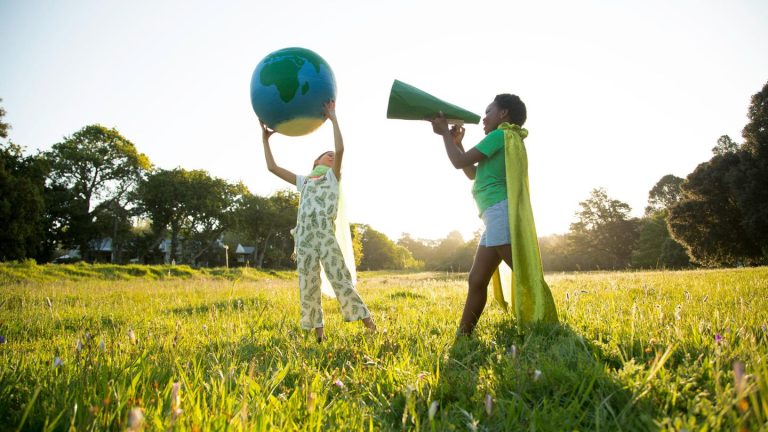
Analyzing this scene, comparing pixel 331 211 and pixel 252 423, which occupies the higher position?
pixel 331 211

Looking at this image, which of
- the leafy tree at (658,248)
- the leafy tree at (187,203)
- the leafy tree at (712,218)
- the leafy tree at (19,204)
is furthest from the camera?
the leafy tree at (658,248)

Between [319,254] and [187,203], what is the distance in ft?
145

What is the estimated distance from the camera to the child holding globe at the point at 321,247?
14.6ft

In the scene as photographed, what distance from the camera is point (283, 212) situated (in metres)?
56.8

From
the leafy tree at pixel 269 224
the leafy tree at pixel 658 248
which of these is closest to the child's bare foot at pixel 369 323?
the leafy tree at pixel 658 248

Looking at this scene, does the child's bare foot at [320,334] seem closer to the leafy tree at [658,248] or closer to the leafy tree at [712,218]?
the leafy tree at [712,218]

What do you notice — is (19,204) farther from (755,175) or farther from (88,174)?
(755,175)

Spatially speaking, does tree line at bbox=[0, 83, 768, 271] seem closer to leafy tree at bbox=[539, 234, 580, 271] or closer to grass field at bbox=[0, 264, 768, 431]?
leafy tree at bbox=[539, 234, 580, 271]

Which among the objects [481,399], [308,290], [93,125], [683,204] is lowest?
[481,399]

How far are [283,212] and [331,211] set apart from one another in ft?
177

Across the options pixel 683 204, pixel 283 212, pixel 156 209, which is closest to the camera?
pixel 683 204

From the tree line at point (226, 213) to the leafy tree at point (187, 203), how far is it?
0.11 metres

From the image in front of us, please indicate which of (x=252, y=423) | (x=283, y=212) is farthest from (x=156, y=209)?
(x=252, y=423)

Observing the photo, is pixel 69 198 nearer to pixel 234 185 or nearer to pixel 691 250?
pixel 234 185
